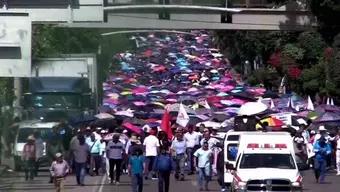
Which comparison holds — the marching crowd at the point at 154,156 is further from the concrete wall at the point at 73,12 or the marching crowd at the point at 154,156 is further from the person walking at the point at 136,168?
the concrete wall at the point at 73,12

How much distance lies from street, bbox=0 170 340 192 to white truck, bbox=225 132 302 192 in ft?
18.0

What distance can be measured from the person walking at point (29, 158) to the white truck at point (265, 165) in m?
7.39

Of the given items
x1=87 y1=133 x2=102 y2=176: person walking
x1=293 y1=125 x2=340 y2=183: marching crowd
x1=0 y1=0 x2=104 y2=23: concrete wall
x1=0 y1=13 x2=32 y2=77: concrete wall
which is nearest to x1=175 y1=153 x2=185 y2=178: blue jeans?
x1=87 y1=133 x2=102 y2=176: person walking

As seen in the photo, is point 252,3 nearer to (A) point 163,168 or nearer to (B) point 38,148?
(B) point 38,148

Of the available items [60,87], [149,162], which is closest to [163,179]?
[149,162]

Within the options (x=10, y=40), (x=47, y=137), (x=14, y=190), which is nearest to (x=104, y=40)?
(x=47, y=137)

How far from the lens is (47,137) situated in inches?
1324

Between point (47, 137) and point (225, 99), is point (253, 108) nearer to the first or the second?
point (47, 137)

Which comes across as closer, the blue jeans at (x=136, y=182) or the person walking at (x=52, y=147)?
the blue jeans at (x=136, y=182)

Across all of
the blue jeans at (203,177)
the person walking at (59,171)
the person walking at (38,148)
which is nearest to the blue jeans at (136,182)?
the person walking at (59,171)

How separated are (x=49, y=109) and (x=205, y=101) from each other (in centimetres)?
2803

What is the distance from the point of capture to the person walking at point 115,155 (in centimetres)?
3002

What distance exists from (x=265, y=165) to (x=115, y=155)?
804 cm

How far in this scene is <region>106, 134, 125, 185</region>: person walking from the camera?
30.0m
